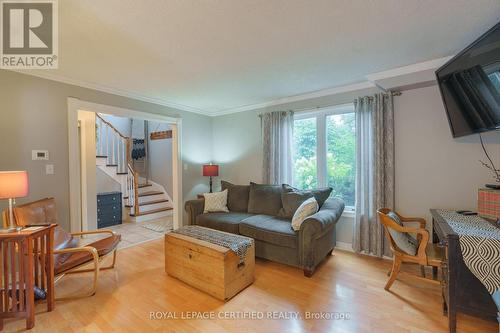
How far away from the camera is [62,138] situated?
2807 mm

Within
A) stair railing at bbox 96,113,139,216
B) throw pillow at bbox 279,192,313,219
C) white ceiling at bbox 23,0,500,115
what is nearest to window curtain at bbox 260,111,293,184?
throw pillow at bbox 279,192,313,219

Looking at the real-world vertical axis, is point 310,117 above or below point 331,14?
below

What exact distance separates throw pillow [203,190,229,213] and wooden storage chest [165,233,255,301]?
1137 mm

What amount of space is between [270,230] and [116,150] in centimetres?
461

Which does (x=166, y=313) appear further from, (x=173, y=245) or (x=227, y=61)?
(x=227, y=61)

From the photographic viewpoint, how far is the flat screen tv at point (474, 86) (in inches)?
65.0

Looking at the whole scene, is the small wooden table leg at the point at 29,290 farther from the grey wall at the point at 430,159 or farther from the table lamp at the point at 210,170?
the grey wall at the point at 430,159

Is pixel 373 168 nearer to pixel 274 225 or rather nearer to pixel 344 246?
pixel 344 246

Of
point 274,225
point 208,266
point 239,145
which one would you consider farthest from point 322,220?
point 239,145

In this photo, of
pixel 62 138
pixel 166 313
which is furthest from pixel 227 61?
pixel 166 313

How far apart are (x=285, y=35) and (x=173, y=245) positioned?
2.42 m

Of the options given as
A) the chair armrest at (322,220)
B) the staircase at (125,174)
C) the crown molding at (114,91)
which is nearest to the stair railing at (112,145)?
the staircase at (125,174)

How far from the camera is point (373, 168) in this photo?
297cm

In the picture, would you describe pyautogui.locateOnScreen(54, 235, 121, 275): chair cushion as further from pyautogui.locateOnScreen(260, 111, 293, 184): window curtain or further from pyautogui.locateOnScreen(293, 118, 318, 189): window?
pyautogui.locateOnScreen(293, 118, 318, 189): window
